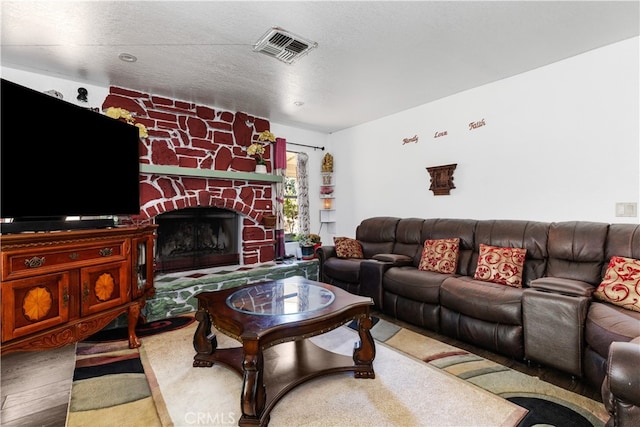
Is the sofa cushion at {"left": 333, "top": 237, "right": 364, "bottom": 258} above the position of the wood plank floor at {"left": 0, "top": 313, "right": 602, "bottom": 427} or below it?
above

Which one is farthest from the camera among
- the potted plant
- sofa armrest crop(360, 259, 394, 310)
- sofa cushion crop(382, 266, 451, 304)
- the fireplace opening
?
the potted plant

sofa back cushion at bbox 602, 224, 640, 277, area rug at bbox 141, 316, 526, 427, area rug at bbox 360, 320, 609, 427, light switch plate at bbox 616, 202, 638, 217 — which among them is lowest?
area rug at bbox 360, 320, 609, 427

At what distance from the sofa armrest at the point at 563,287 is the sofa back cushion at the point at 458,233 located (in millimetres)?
857

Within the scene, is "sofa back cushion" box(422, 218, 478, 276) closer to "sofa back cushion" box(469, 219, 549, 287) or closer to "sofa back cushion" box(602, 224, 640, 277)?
"sofa back cushion" box(469, 219, 549, 287)

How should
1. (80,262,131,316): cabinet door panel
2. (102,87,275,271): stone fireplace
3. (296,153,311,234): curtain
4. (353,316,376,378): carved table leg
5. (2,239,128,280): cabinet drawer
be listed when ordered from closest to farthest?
(2,239,128,280): cabinet drawer, (353,316,376,378): carved table leg, (80,262,131,316): cabinet door panel, (102,87,275,271): stone fireplace, (296,153,311,234): curtain

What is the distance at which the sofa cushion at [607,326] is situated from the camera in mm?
1631

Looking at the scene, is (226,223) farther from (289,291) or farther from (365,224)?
(289,291)

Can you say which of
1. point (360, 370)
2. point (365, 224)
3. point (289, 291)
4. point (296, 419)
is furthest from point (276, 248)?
point (296, 419)

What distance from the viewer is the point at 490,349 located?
2402mm

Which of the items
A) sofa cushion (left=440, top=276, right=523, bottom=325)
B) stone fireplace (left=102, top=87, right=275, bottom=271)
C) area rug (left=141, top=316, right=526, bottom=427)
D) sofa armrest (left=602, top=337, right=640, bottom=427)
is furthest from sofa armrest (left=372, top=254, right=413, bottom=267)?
sofa armrest (left=602, top=337, right=640, bottom=427)

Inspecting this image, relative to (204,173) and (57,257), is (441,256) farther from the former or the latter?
(57,257)

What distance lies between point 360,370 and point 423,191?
2.66 metres

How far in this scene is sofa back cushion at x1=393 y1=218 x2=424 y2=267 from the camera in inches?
144

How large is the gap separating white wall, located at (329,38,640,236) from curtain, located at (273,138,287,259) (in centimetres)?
148
